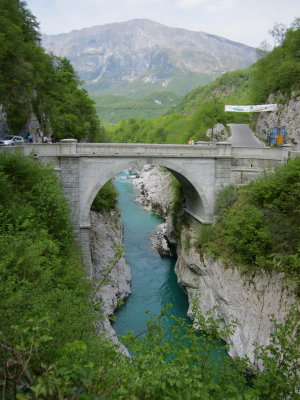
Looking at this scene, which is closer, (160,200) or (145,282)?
(145,282)

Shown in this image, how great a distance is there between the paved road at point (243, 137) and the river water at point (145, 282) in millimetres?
12403

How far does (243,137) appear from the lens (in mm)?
37438

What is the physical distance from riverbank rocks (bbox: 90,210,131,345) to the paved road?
49.7 ft

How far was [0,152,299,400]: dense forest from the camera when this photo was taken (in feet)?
16.4

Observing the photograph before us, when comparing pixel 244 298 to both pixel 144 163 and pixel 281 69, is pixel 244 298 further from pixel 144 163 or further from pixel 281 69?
pixel 281 69

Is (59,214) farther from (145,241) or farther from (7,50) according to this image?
(145,241)

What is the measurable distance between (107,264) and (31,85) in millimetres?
13705

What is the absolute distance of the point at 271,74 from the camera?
32.3 m

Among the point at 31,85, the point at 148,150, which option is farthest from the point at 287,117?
the point at 31,85

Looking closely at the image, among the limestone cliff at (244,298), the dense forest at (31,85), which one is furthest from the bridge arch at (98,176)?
A: the dense forest at (31,85)

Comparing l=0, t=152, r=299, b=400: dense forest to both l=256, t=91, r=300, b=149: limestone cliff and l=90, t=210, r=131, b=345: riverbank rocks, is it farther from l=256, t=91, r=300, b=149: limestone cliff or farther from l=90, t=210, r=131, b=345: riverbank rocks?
l=256, t=91, r=300, b=149: limestone cliff

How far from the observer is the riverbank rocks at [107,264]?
19.4 meters

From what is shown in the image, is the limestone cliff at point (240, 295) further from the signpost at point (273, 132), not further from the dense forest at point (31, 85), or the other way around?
the dense forest at point (31, 85)

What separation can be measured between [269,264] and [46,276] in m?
10.1
